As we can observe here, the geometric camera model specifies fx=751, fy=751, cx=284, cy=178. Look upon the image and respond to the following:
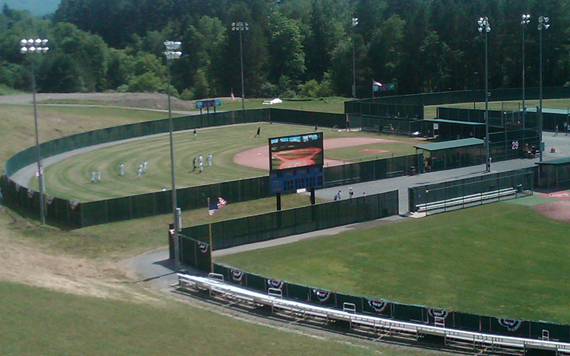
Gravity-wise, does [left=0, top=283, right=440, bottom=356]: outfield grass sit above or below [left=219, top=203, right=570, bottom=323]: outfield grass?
above

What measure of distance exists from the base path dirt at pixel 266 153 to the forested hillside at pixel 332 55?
3692 centimetres

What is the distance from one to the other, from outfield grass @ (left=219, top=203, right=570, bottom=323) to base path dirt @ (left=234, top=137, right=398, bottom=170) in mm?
21119

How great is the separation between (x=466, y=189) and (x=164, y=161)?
95.2 feet

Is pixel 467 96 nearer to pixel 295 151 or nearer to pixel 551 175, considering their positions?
pixel 551 175

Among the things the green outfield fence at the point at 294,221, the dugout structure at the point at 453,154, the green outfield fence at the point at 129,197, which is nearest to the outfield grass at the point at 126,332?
the green outfield fence at the point at 294,221

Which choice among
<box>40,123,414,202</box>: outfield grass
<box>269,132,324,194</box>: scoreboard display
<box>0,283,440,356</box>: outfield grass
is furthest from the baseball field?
<box>269,132,324,194</box>: scoreboard display

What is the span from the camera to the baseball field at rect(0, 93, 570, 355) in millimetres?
23562

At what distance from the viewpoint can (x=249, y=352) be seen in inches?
907

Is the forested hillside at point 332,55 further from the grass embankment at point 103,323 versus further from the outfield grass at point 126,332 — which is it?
the outfield grass at point 126,332

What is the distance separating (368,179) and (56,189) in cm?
2366

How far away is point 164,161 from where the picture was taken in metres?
67.1

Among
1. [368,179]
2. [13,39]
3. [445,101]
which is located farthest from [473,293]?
[13,39]

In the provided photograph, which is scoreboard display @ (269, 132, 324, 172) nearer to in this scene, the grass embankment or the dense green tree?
the grass embankment

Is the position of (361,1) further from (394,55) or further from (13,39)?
(13,39)
